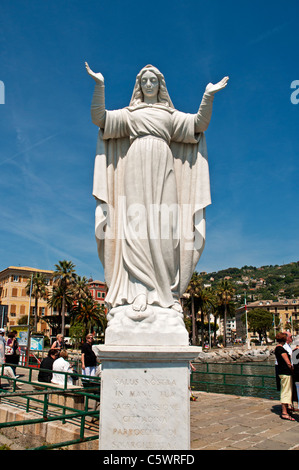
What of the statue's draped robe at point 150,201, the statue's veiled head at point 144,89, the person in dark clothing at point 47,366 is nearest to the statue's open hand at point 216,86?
the statue's draped robe at point 150,201

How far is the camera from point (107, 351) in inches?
147

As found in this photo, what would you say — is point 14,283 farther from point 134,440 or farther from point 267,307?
point 267,307

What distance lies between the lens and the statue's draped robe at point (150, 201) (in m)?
4.45

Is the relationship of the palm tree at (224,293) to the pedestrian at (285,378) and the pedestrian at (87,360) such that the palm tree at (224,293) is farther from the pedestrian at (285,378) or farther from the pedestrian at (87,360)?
the pedestrian at (285,378)

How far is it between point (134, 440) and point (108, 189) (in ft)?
10.0

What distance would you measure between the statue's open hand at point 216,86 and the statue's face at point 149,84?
76 cm

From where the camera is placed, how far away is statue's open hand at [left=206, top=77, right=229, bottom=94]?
4.86 metres

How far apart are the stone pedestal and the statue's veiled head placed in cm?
342

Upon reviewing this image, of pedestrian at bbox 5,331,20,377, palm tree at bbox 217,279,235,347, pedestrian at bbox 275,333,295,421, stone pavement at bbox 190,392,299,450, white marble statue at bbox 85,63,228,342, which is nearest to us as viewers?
white marble statue at bbox 85,63,228,342

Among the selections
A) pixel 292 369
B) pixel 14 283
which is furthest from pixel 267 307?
pixel 292 369

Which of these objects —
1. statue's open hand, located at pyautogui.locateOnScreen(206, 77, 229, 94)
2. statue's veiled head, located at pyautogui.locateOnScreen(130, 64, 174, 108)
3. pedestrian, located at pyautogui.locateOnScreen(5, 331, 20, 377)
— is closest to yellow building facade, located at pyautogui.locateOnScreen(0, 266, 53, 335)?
pedestrian, located at pyautogui.locateOnScreen(5, 331, 20, 377)

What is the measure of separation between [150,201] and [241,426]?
4.53m

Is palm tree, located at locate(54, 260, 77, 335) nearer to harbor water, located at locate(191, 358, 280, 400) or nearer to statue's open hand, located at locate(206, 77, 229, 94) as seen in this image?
harbor water, located at locate(191, 358, 280, 400)
